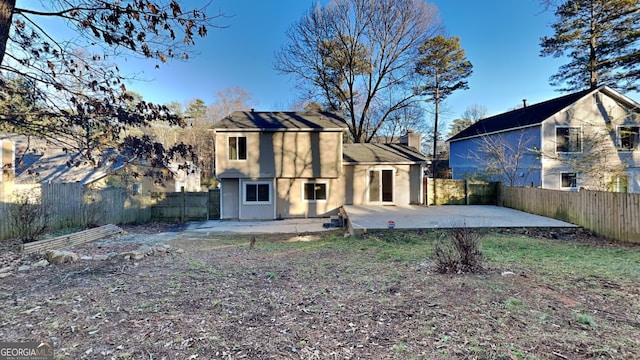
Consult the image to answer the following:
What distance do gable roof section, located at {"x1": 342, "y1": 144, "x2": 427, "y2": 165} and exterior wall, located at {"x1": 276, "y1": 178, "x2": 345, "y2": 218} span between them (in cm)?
159

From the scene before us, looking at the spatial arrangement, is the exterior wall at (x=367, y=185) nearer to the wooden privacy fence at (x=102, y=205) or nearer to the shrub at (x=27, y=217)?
the wooden privacy fence at (x=102, y=205)

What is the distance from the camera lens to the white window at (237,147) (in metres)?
14.4

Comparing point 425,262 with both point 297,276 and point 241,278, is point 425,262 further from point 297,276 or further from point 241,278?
point 241,278

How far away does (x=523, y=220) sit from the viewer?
10641 millimetres

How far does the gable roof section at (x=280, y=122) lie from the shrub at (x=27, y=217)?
7083 mm

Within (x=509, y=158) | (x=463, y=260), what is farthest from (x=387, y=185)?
(x=463, y=260)

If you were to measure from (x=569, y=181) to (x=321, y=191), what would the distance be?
536 inches

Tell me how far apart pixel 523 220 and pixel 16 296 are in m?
12.9

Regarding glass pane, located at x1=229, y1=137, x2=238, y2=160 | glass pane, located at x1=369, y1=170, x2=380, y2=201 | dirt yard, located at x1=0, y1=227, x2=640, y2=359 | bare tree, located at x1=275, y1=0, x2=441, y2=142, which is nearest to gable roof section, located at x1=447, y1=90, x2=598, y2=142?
bare tree, located at x1=275, y1=0, x2=441, y2=142

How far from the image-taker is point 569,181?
16531 millimetres

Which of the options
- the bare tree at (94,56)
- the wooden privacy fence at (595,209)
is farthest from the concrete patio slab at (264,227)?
the wooden privacy fence at (595,209)

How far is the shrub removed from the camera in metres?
7.68

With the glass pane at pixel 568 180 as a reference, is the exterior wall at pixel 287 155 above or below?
above

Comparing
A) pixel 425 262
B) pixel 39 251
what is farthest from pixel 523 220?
pixel 39 251
